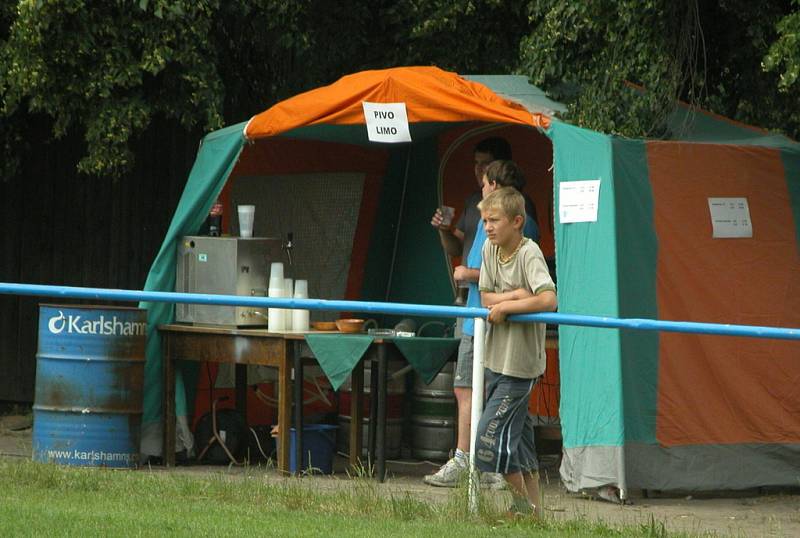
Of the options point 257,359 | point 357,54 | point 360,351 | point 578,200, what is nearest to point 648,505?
point 578,200

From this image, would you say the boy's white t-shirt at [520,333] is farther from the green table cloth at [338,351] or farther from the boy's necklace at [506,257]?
the green table cloth at [338,351]

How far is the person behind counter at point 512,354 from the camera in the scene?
22.3 feet

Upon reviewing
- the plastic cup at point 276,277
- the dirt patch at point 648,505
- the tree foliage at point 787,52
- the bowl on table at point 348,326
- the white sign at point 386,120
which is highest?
the tree foliage at point 787,52

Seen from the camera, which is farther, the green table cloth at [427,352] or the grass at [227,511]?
the green table cloth at [427,352]

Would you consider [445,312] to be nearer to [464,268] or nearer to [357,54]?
[464,268]

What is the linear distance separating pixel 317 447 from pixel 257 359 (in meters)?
0.68

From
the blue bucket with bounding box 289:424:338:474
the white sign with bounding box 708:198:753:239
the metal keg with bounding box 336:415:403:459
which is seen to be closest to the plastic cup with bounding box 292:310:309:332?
the blue bucket with bounding box 289:424:338:474

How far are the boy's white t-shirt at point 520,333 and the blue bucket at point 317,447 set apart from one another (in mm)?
2802

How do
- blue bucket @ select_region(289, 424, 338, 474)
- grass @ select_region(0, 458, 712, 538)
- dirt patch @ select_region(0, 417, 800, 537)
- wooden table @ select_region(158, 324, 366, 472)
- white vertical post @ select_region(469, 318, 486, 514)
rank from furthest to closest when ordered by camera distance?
blue bucket @ select_region(289, 424, 338, 474), wooden table @ select_region(158, 324, 366, 472), dirt patch @ select_region(0, 417, 800, 537), white vertical post @ select_region(469, 318, 486, 514), grass @ select_region(0, 458, 712, 538)

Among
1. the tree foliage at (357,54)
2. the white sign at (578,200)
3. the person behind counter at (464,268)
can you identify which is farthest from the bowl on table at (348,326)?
the tree foliage at (357,54)

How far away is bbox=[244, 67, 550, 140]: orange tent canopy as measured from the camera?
29.4ft

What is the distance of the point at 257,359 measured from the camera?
9469 mm

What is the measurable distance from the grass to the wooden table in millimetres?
1384

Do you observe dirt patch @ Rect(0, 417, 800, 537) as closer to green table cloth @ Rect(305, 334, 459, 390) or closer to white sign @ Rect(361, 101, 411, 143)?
green table cloth @ Rect(305, 334, 459, 390)
